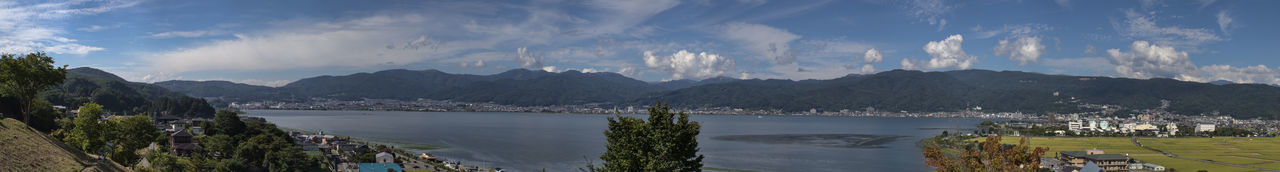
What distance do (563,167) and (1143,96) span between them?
168000 mm

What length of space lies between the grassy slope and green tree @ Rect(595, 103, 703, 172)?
8.33m

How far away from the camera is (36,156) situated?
11.1 metres

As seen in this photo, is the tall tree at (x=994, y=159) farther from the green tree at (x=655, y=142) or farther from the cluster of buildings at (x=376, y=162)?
the cluster of buildings at (x=376, y=162)

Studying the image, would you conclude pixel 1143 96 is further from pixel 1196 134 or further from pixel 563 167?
pixel 563 167

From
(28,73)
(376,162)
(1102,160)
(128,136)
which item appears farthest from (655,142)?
(1102,160)

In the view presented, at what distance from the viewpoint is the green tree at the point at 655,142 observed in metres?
A: 8.41

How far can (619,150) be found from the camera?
883cm

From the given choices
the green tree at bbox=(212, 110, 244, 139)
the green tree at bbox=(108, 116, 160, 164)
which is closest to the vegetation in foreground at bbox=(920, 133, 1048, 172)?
the green tree at bbox=(108, 116, 160, 164)

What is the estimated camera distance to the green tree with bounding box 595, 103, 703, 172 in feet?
27.6

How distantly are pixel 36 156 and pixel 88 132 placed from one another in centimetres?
360

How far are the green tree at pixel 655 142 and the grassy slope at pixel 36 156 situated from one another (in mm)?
8329

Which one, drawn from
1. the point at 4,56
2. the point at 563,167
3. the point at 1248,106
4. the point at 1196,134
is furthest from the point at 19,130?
the point at 1248,106

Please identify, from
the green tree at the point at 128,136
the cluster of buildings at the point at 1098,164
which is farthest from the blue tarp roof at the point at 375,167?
the cluster of buildings at the point at 1098,164

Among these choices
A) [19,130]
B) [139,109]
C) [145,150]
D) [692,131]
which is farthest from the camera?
[139,109]
